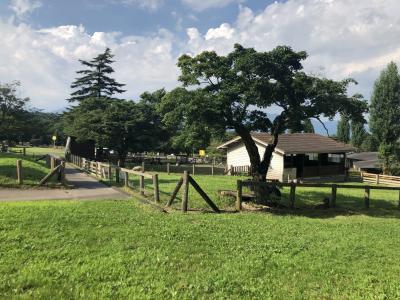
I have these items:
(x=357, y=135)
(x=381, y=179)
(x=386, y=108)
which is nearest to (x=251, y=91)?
(x=381, y=179)

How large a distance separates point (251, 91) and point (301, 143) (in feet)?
86.6

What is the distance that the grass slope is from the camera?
19.6ft

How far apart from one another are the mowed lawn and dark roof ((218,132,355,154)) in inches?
1048

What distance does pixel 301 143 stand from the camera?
40.7 m

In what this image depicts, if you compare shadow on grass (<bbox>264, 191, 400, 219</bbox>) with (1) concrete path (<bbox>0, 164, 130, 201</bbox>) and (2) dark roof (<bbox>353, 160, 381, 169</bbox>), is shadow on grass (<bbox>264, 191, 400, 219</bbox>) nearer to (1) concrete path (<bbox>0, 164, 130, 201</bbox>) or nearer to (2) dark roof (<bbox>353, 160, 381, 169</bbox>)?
(1) concrete path (<bbox>0, 164, 130, 201</bbox>)

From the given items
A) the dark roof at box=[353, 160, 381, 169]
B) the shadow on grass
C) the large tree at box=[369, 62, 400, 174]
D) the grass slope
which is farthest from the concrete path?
the dark roof at box=[353, 160, 381, 169]

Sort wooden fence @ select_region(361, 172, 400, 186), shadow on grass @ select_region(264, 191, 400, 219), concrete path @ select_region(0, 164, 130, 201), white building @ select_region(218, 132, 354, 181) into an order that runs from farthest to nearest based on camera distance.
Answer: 1. wooden fence @ select_region(361, 172, 400, 186)
2. white building @ select_region(218, 132, 354, 181)
3. shadow on grass @ select_region(264, 191, 400, 219)
4. concrete path @ select_region(0, 164, 130, 201)

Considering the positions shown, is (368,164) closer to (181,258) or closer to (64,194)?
(64,194)

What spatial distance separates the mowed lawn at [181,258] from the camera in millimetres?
5980

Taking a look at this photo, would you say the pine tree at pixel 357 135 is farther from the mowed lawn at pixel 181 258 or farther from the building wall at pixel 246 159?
the mowed lawn at pixel 181 258

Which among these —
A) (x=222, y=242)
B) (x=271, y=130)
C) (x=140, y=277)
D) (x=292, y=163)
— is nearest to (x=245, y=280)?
(x=140, y=277)

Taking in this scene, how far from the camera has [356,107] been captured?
17062 mm

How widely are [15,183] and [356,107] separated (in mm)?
15876

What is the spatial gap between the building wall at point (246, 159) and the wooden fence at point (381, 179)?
11.0 metres
